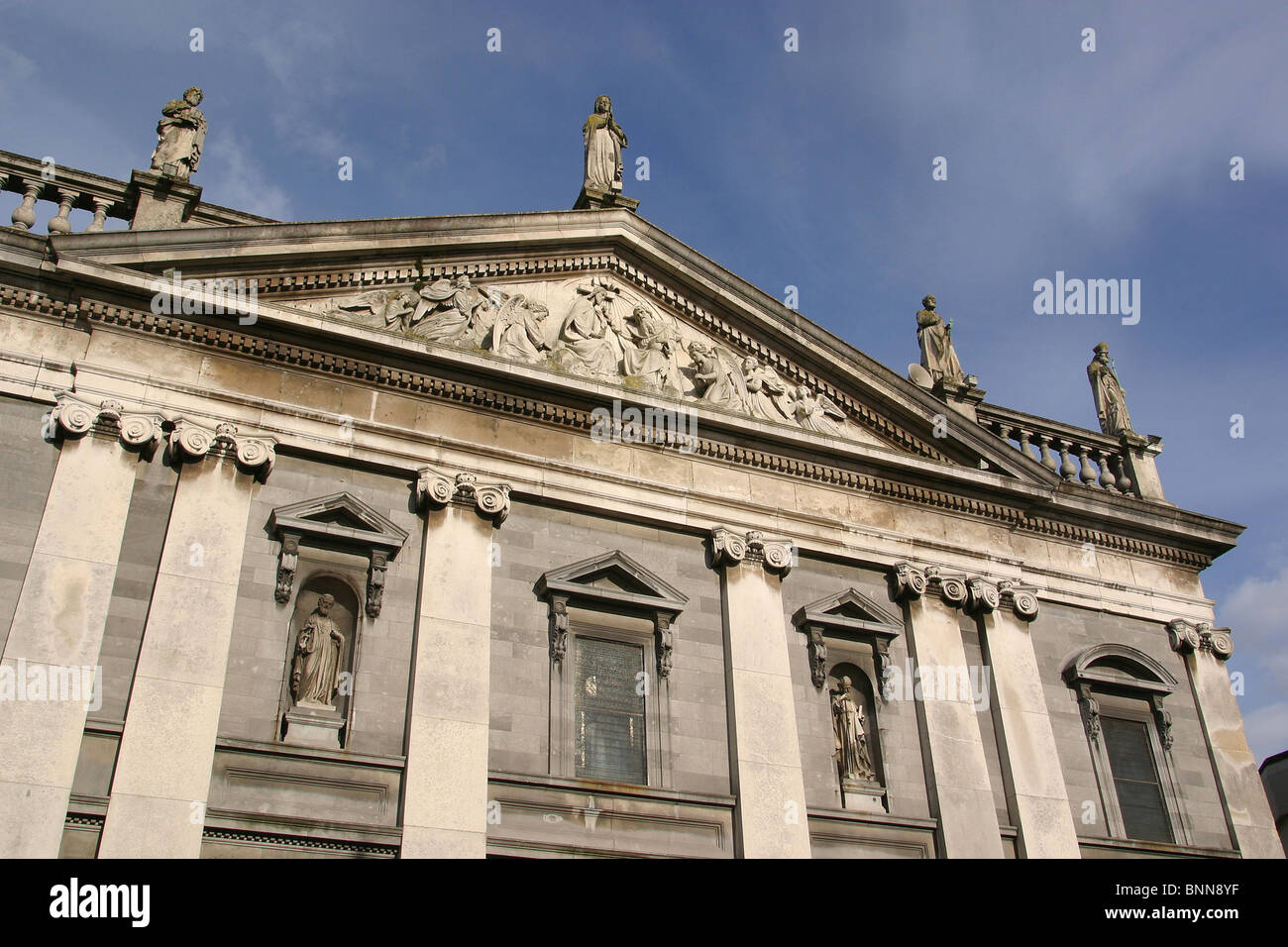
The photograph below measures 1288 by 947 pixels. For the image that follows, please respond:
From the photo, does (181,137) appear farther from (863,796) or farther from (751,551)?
(863,796)

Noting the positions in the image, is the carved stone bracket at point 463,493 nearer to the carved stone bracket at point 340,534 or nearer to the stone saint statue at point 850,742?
the carved stone bracket at point 340,534

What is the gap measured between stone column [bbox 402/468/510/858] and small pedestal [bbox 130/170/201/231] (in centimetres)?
532

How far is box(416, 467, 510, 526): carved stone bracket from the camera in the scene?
16.4m

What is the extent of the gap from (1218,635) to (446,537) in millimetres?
13667

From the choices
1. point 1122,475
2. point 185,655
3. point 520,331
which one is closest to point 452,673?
point 185,655

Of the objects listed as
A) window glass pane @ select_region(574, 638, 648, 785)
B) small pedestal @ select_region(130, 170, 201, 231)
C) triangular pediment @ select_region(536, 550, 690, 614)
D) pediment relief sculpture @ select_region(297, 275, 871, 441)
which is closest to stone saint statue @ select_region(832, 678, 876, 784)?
triangular pediment @ select_region(536, 550, 690, 614)

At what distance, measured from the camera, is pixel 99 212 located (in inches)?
681

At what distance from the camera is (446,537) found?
16266mm

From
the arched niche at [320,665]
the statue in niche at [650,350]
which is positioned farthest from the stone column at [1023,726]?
the arched niche at [320,665]

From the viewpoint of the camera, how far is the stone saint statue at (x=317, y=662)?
1458cm

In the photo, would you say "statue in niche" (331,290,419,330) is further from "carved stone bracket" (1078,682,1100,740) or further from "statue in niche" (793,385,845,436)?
"carved stone bracket" (1078,682,1100,740)

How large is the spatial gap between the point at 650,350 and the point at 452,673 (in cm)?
670

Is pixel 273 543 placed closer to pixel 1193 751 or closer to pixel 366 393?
pixel 366 393
